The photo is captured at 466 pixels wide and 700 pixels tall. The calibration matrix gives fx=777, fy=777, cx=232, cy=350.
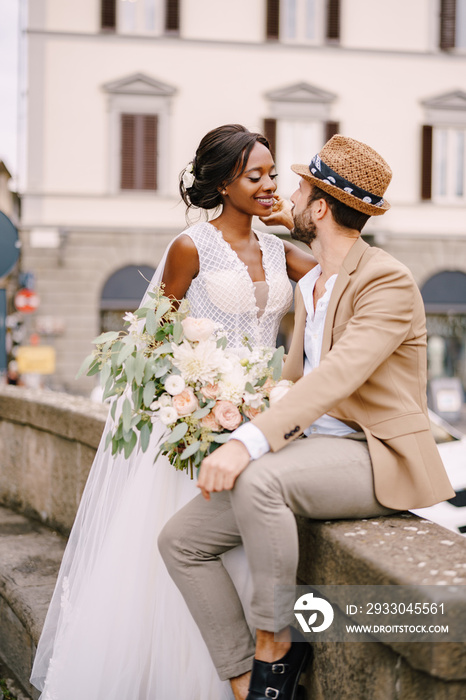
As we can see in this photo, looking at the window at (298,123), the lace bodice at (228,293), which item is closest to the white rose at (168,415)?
the lace bodice at (228,293)

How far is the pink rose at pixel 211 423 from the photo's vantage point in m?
2.31

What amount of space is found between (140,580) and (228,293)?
1.08m

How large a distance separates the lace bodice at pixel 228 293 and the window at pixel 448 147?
675 inches

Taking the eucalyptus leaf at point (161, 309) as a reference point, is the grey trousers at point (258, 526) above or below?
below

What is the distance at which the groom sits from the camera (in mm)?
2039

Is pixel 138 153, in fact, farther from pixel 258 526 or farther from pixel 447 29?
pixel 258 526

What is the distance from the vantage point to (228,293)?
9.61 ft

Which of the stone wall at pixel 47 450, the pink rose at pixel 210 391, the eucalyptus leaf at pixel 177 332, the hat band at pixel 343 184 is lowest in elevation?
the stone wall at pixel 47 450

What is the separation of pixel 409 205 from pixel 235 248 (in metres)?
17.0

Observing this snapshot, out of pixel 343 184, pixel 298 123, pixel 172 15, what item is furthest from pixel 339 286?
pixel 172 15

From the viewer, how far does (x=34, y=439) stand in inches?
195

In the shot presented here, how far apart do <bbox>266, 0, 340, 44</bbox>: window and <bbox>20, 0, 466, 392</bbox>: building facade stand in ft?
0.11

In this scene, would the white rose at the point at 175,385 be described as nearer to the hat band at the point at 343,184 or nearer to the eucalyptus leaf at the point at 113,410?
the eucalyptus leaf at the point at 113,410

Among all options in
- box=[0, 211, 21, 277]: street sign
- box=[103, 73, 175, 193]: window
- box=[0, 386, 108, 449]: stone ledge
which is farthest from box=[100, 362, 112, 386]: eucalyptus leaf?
box=[103, 73, 175, 193]: window
